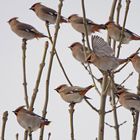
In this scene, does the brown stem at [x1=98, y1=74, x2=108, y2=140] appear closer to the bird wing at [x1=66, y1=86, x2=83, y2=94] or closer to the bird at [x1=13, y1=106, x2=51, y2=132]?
the bird at [x1=13, y1=106, x2=51, y2=132]

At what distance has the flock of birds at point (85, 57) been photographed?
541cm

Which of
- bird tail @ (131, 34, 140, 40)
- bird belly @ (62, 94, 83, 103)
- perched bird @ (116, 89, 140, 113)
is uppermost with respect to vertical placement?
bird tail @ (131, 34, 140, 40)

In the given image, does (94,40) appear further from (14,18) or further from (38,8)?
(14,18)

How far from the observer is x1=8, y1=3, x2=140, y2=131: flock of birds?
17.8ft

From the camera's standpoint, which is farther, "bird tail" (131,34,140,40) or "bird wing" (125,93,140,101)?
"bird tail" (131,34,140,40)

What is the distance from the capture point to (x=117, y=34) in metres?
6.93

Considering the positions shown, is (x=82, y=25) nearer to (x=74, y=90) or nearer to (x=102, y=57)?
(x=74, y=90)

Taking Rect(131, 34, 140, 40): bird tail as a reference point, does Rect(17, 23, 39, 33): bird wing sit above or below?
above

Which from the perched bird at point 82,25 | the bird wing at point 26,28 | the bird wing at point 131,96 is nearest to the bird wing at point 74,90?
the bird wing at point 131,96

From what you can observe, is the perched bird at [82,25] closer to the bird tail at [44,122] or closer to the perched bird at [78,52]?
Result: the perched bird at [78,52]

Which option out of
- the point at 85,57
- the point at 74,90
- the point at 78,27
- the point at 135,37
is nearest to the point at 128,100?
the point at 74,90

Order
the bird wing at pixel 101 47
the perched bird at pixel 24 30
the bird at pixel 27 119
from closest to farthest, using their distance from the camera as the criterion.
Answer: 1. the bird wing at pixel 101 47
2. the bird at pixel 27 119
3. the perched bird at pixel 24 30

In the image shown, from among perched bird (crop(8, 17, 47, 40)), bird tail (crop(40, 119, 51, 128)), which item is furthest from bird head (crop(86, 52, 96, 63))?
perched bird (crop(8, 17, 47, 40))

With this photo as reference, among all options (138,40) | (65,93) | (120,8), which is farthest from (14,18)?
(120,8)
